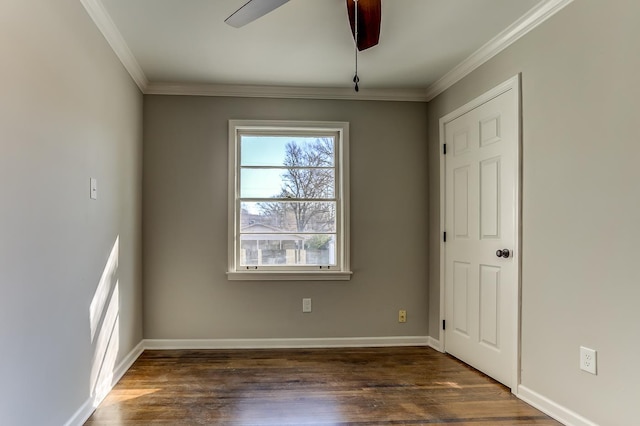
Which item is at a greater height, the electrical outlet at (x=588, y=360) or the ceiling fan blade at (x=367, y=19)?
the ceiling fan blade at (x=367, y=19)

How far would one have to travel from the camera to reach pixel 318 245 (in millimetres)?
3529

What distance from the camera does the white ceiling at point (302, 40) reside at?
221 centimetres

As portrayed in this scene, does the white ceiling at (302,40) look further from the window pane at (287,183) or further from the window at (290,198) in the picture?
the window pane at (287,183)

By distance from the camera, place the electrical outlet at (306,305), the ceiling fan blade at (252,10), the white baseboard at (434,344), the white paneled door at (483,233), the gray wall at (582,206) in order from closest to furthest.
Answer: the ceiling fan blade at (252,10) → the gray wall at (582,206) → the white paneled door at (483,233) → the white baseboard at (434,344) → the electrical outlet at (306,305)

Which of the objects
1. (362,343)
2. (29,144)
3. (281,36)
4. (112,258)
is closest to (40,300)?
(29,144)

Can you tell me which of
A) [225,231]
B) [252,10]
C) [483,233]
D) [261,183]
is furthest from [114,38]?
[483,233]

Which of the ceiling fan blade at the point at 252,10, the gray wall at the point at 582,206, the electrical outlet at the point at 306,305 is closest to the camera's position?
the ceiling fan blade at the point at 252,10

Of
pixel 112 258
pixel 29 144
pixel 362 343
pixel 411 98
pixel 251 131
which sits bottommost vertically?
pixel 362 343

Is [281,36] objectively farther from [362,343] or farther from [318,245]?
[362,343]

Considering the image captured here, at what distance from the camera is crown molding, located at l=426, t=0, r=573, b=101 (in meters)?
2.15

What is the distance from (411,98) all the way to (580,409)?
2.65 metres

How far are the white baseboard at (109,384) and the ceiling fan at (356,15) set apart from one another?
2142 mm

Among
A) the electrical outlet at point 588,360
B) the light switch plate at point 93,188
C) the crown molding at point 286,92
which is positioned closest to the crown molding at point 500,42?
the crown molding at point 286,92

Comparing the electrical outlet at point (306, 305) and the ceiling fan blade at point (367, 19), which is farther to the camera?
the electrical outlet at point (306, 305)
